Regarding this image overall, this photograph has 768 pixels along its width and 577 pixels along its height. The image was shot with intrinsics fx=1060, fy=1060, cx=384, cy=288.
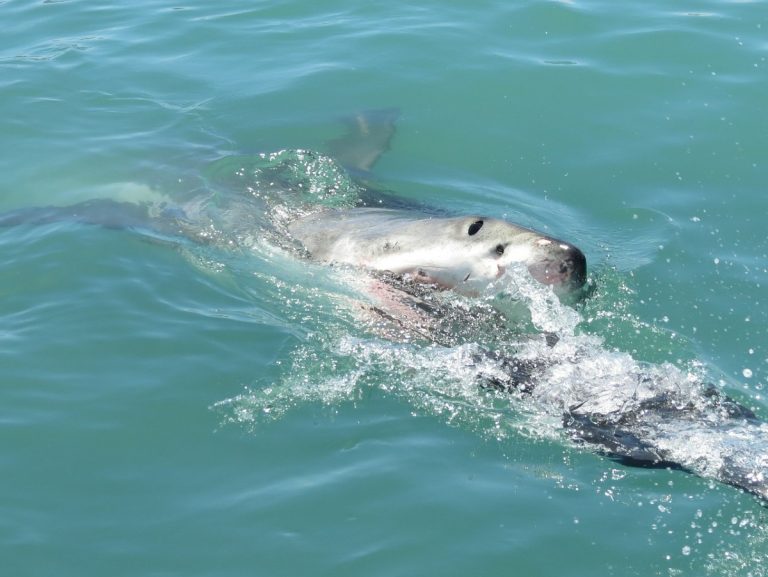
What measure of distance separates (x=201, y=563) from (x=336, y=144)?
548 cm

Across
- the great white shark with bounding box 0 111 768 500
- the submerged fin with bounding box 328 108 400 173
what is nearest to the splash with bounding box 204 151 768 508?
the great white shark with bounding box 0 111 768 500

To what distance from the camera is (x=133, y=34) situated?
1252 centimetres

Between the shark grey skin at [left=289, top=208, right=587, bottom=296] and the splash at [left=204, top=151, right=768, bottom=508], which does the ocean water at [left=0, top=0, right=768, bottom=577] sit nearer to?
the splash at [left=204, top=151, right=768, bottom=508]

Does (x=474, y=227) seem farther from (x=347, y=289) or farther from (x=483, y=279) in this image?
(x=347, y=289)

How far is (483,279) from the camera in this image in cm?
627

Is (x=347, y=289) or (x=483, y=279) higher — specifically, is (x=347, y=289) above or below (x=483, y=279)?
below

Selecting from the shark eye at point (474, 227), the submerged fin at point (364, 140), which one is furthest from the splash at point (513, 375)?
the submerged fin at point (364, 140)

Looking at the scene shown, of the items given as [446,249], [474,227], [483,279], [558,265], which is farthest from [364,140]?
[558,265]

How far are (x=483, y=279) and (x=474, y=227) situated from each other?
0.34 meters

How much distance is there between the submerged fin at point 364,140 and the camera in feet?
31.1

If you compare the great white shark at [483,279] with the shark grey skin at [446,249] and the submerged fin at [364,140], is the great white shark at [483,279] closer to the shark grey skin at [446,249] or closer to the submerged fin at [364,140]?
the shark grey skin at [446,249]

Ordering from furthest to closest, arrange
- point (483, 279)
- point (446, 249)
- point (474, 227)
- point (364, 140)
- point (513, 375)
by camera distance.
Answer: point (364, 140) → point (446, 249) → point (474, 227) → point (483, 279) → point (513, 375)

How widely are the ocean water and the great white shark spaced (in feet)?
0.58

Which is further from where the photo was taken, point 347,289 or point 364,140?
point 364,140
